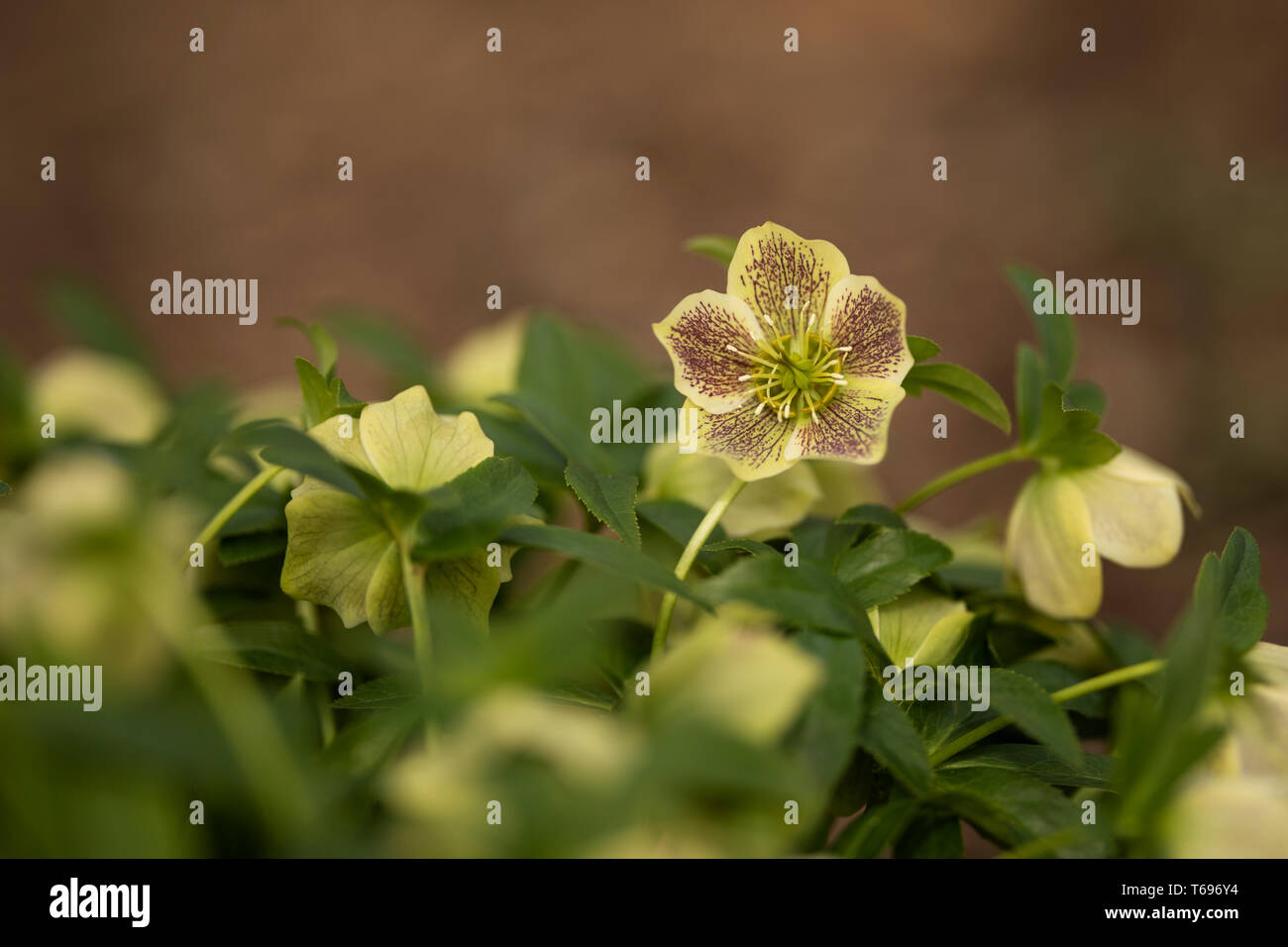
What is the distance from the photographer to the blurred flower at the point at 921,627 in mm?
258

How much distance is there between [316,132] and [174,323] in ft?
0.88

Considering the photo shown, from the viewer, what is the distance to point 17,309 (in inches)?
44.8

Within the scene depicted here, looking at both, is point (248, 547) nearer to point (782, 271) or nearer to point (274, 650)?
point (274, 650)

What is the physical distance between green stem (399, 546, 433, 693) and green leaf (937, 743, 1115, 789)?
117 millimetres

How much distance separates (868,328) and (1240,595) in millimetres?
108

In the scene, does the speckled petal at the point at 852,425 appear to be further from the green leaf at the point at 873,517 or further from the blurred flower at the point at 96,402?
the blurred flower at the point at 96,402

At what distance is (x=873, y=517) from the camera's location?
28 cm

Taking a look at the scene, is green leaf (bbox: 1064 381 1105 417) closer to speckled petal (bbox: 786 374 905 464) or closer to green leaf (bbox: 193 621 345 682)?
speckled petal (bbox: 786 374 905 464)

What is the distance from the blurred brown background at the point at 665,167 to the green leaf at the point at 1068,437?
803 millimetres

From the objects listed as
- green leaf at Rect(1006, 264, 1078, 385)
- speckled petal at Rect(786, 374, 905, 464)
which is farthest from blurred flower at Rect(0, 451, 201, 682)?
green leaf at Rect(1006, 264, 1078, 385)

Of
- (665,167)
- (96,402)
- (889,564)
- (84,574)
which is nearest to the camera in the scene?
(84,574)

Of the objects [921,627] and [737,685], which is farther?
[921,627]

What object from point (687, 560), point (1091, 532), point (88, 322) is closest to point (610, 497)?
point (687, 560)

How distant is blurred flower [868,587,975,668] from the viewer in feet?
0.85
